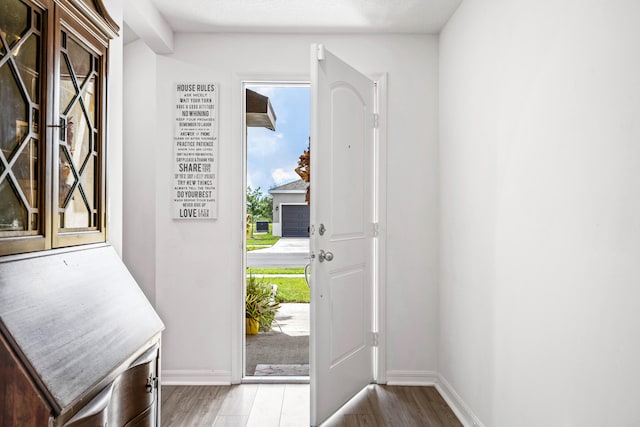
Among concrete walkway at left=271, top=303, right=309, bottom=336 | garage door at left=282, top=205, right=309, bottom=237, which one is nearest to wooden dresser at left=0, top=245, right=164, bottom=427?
concrete walkway at left=271, top=303, right=309, bottom=336

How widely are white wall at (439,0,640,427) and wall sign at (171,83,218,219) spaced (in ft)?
5.59

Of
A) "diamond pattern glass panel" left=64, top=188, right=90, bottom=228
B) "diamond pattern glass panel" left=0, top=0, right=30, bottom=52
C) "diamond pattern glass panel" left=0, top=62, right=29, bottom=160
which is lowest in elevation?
"diamond pattern glass panel" left=64, top=188, right=90, bottom=228

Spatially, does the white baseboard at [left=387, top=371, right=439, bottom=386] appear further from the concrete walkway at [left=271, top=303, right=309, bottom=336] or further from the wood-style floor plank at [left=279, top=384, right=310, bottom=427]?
the concrete walkway at [left=271, top=303, right=309, bottom=336]

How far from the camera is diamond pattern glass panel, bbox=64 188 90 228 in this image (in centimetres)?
159

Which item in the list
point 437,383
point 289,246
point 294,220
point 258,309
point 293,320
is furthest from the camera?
point 294,220

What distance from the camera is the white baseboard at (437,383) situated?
281cm

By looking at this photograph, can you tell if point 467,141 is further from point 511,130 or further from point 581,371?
point 581,371

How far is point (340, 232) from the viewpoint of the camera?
3.00 m

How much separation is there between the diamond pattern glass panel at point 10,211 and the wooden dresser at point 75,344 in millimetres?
93

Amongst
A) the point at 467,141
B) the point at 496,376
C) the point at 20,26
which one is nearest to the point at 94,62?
the point at 20,26

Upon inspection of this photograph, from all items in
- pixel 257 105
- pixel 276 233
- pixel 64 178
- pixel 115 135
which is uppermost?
pixel 257 105

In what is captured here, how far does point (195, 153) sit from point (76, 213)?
1856 mm

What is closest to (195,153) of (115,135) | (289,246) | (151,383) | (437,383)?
(115,135)

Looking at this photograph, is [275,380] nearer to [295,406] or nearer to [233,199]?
[295,406]
